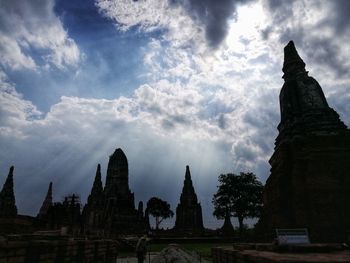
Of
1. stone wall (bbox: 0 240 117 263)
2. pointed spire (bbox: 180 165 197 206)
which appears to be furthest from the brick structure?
stone wall (bbox: 0 240 117 263)

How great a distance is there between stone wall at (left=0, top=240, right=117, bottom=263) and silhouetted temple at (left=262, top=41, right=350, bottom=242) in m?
12.6

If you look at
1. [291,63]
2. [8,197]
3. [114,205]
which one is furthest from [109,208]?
[291,63]

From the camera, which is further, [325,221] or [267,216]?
[267,216]

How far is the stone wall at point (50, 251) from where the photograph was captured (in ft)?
15.2

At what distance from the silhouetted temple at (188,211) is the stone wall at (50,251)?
44534 millimetres

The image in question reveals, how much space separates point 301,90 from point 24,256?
955 inches

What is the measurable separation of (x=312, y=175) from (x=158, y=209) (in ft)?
189

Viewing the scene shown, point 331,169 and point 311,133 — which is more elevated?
point 311,133

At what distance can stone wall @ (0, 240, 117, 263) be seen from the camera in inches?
183

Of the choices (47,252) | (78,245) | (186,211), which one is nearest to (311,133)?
(78,245)

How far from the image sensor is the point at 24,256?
5000 mm

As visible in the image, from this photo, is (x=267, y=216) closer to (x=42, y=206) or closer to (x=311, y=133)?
(x=311, y=133)

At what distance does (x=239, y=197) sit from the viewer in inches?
2069

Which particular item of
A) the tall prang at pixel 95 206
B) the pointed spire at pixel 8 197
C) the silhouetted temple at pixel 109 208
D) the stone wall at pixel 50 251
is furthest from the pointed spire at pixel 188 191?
the stone wall at pixel 50 251
